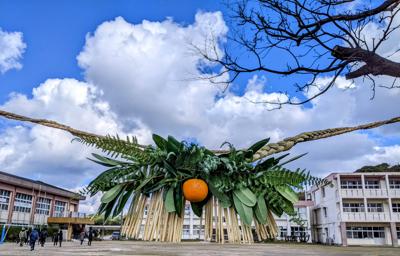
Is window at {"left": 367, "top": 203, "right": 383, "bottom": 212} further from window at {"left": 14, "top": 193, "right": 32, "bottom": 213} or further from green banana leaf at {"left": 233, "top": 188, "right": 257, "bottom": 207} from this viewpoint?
green banana leaf at {"left": 233, "top": 188, "right": 257, "bottom": 207}

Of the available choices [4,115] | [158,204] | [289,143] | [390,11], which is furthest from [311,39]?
[4,115]

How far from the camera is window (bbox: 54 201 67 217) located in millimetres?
27812

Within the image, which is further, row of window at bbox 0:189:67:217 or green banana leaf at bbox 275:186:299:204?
row of window at bbox 0:189:67:217

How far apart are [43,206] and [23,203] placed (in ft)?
7.95

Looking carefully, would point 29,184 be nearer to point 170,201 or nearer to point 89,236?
point 89,236

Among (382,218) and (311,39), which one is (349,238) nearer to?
(382,218)

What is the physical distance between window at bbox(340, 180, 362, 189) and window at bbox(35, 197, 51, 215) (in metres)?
20.6

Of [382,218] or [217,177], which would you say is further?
[382,218]

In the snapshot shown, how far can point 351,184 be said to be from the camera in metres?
23.2

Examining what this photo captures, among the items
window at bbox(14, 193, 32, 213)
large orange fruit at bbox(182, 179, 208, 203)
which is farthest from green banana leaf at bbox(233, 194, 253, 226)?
window at bbox(14, 193, 32, 213)

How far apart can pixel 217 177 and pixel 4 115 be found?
41.0 inches

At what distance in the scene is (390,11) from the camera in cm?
211

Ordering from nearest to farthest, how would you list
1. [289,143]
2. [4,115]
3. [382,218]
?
[4,115]
[289,143]
[382,218]

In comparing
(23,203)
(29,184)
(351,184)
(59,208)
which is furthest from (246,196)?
(59,208)
